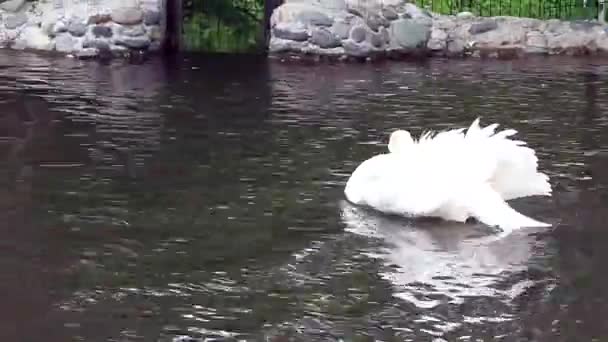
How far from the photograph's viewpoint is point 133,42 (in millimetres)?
12172

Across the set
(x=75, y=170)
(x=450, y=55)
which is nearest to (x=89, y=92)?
(x=75, y=170)

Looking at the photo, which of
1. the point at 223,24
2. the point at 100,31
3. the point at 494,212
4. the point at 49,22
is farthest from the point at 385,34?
the point at 494,212

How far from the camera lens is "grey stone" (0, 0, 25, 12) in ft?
41.9

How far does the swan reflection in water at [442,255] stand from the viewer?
4480 mm

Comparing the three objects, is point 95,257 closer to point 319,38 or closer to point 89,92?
point 89,92

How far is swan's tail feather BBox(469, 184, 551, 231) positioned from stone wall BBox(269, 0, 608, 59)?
677 cm

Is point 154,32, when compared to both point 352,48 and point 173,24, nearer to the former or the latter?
point 173,24

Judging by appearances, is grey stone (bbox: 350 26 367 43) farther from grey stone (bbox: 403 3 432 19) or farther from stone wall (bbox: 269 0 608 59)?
grey stone (bbox: 403 3 432 19)

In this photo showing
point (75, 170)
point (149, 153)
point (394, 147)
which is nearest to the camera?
point (394, 147)

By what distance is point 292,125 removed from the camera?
7.96 m

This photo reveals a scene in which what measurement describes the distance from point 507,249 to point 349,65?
22.9 feet

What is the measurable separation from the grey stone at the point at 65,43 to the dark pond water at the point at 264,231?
2679 millimetres

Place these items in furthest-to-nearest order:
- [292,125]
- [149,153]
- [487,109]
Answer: [487,109] → [292,125] → [149,153]

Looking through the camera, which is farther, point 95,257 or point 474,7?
point 474,7
